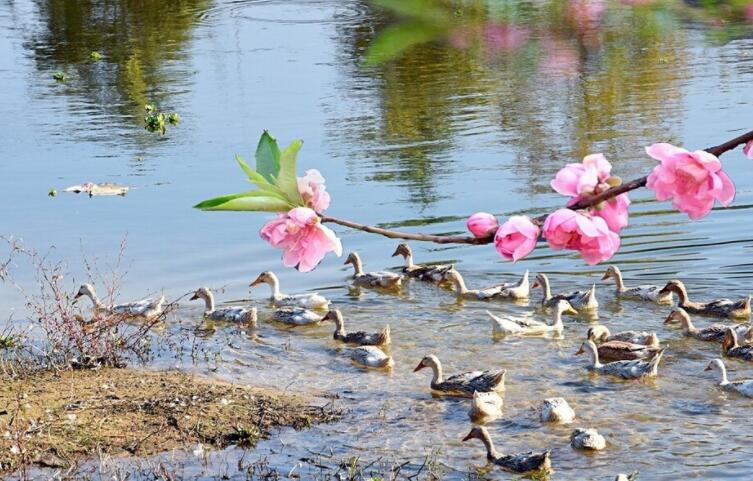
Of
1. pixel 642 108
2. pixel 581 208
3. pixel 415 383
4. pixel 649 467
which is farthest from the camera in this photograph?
pixel 642 108

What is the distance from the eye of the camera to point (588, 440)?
7934 mm

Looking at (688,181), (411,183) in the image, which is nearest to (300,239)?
(688,181)

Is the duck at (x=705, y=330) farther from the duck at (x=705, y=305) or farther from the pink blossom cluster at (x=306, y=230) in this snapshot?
the pink blossom cluster at (x=306, y=230)

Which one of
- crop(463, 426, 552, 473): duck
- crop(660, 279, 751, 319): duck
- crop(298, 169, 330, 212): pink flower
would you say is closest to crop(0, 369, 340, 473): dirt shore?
crop(463, 426, 552, 473): duck

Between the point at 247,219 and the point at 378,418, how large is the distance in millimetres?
5991

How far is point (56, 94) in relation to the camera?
67.6ft

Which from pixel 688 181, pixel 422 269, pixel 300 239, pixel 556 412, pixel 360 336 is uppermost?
pixel 688 181

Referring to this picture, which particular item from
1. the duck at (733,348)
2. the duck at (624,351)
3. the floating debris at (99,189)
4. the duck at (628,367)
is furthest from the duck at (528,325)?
the floating debris at (99,189)

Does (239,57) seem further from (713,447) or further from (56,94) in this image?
(713,447)

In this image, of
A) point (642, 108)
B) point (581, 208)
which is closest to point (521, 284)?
point (642, 108)

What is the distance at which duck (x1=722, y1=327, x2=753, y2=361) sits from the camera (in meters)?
9.75

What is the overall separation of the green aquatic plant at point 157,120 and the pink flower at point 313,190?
1576 centimetres

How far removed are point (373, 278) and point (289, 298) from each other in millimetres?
846

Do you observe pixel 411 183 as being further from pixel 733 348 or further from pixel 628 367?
pixel 628 367
